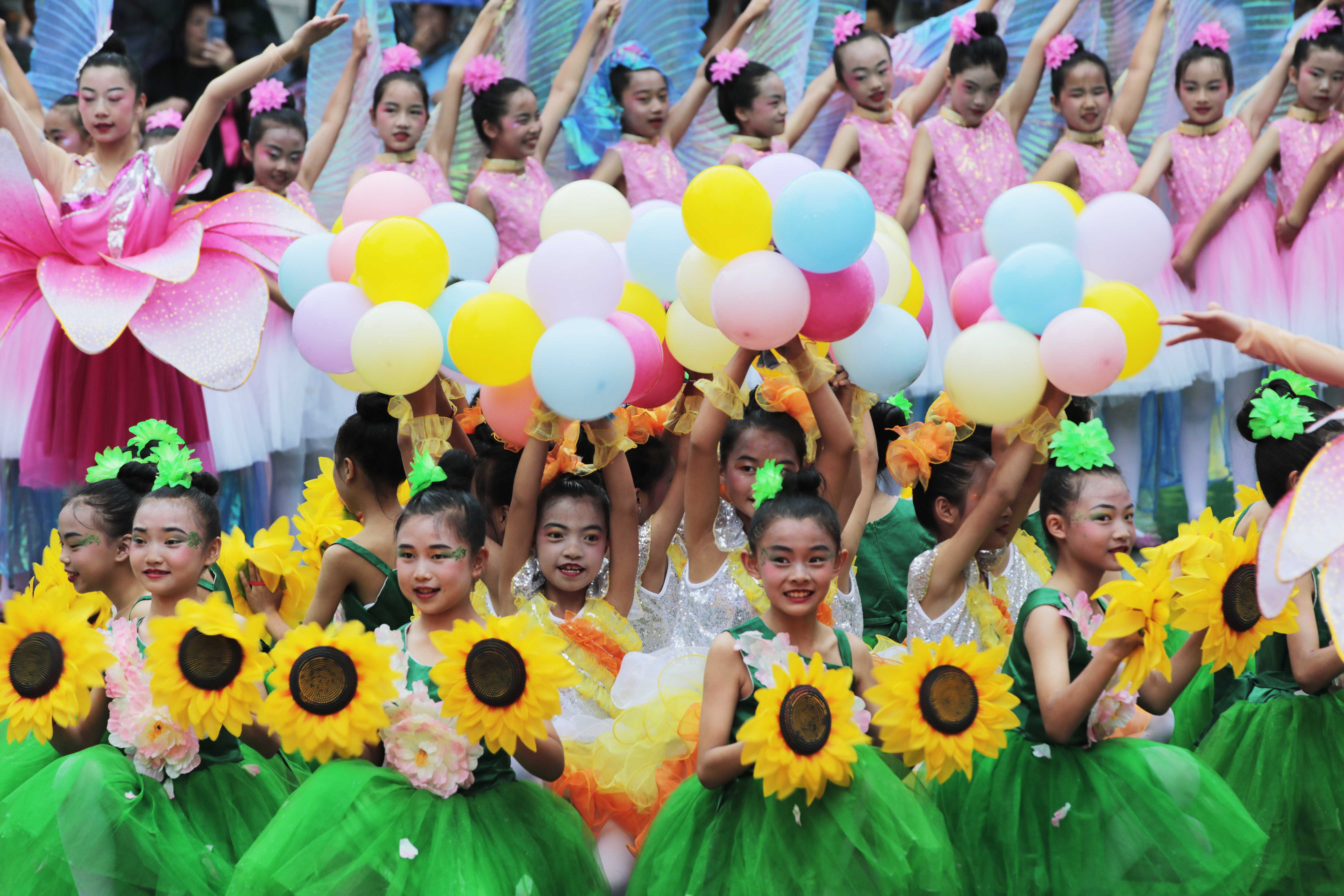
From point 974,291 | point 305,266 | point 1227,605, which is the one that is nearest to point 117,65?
point 305,266

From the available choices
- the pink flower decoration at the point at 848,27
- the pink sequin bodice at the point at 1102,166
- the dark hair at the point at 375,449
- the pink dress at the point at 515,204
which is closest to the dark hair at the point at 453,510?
the dark hair at the point at 375,449

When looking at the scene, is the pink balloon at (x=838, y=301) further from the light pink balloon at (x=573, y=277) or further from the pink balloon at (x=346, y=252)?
the pink balloon at (x=346, y=252)

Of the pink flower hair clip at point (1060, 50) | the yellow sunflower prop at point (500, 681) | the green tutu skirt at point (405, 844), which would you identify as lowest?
the green tutu skirt at point (405, 844)

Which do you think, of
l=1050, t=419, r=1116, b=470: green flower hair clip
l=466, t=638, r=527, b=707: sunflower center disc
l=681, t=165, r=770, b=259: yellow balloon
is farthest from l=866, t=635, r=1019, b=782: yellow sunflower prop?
l=681, t=165, r=770, b=259: yellow balloon

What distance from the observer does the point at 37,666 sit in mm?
3010

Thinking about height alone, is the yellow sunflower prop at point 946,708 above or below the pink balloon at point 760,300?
below

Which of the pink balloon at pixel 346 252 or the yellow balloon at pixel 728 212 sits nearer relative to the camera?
the yellow balloon at pixel 728 212

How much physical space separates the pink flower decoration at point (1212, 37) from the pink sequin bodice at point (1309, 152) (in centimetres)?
42

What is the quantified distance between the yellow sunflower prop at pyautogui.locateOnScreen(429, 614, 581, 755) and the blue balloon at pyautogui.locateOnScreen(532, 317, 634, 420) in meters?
0.66

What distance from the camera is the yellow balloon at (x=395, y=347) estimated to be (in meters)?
3.47

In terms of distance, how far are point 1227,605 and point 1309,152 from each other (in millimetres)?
3993

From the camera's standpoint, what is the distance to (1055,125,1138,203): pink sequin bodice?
6.18 metres

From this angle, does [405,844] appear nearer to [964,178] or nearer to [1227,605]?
[1227,605]

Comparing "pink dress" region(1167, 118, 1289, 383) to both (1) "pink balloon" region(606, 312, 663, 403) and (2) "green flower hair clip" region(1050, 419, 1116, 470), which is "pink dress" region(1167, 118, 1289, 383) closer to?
(2) "green flower hair clip" region(1050, 419, 1116, 470)
